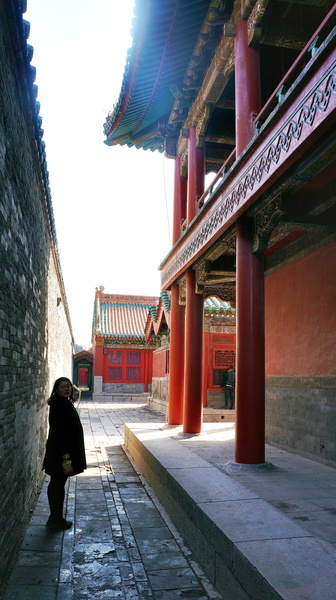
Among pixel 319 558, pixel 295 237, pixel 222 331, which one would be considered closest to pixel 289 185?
pixel 295 237

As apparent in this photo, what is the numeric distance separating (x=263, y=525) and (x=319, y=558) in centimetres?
69

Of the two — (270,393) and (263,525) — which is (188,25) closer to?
(270,393)

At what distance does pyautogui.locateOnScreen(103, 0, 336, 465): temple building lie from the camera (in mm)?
4777

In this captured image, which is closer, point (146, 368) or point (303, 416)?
point (303, 416)

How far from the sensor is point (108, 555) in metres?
4.39

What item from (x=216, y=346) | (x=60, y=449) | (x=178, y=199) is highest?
(x=178, y=199)

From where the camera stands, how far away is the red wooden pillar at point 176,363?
388 inches

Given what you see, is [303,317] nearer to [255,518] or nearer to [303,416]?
[303,416]

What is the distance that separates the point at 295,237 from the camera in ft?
25.0

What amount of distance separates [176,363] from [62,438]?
505 cm

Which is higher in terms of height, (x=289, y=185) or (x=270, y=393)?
(x=289, y=185)

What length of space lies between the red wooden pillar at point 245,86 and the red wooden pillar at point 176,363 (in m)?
4.69

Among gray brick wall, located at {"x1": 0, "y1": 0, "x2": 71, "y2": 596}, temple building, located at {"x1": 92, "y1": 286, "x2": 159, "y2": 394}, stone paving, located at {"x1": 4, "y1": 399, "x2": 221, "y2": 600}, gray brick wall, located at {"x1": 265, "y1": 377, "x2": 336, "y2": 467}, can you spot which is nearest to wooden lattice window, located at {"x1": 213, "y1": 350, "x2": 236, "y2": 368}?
gray brick wall, located at {"x1": 265, "y1": 377, "x2": 336, "y2": 467}

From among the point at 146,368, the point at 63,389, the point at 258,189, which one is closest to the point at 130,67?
the point at 258,189
